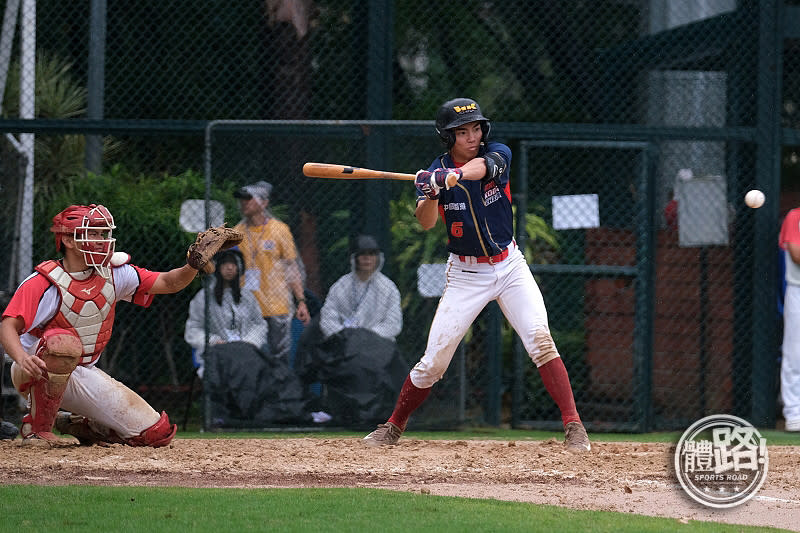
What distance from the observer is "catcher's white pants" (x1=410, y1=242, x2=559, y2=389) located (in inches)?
230

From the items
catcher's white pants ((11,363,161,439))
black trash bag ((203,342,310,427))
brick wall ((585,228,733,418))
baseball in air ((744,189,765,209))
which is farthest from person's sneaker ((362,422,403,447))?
baseball in air ((744,189,765,209))

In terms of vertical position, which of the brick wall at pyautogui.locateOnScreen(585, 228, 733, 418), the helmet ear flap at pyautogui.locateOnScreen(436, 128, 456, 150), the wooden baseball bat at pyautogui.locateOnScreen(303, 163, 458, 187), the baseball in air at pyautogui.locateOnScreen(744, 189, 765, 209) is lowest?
the brick wall at pyautogui.locateOnScreen(585, 228, 733, 418)

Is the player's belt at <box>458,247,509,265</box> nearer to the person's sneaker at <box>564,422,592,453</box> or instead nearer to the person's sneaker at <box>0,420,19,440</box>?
the person's sneaker at <box>564,422,592,453</box>

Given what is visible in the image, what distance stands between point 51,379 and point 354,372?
2.43m

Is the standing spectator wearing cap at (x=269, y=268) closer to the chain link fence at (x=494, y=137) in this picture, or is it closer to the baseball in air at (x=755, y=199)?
the chain link fence at (x=494, y=137)

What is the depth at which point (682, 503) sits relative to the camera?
4508 millimetres

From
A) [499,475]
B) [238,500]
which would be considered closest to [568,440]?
[499,475]

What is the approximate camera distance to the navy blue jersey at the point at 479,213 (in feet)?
19.1

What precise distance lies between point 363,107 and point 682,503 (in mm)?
4656

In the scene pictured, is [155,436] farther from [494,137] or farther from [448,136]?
[494,137]

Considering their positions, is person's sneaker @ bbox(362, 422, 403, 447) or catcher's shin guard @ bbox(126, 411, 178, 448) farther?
person's sneaker @ bbox(362, 422, 403, 447)

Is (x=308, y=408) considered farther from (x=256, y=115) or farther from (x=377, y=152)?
(x=256, y=115)

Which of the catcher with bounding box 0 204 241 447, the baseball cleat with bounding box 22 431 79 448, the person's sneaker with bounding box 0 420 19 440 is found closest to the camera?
the catcher with bounding box 0 204 241 447

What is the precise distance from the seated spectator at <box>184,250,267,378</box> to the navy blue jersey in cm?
217
